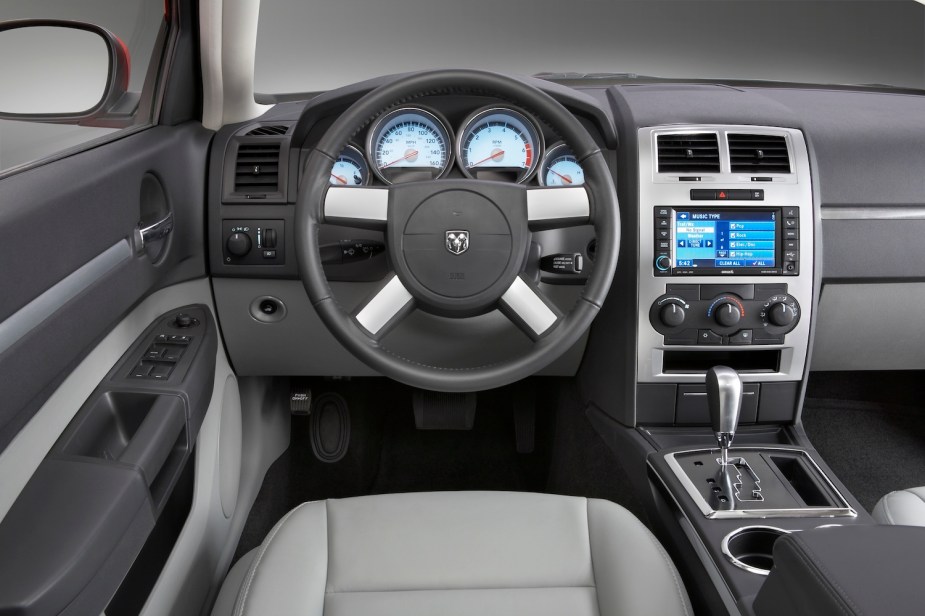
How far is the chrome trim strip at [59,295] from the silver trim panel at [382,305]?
42cm

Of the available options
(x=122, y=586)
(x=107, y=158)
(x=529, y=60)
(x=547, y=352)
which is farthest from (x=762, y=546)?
(x=529, y=60)

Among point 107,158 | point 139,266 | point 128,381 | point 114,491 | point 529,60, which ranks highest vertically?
point 529,60

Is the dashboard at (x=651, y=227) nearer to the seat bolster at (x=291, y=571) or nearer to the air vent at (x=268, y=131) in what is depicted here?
the air vent at (x=268, y=131)

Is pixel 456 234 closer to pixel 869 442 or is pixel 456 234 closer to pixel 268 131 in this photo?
pixel 268 131

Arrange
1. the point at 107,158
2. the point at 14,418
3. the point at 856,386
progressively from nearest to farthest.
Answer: the point at 14,418
the point at 107,158
the point at 856,386

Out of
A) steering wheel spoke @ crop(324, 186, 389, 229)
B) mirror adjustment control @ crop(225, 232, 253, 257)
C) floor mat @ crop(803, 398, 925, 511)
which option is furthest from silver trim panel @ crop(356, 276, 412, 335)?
floor mat @ crop(803, 398, 925, 511)

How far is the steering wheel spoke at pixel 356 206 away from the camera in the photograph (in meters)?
1.40

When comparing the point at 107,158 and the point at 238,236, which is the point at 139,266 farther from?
the point at 238,236

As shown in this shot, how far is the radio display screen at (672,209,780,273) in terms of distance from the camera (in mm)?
1585

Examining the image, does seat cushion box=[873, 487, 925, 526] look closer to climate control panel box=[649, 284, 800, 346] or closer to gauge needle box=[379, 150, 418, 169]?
climate control panel box=[649, 284, 800, 346]

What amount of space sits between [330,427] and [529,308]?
38.9 inches

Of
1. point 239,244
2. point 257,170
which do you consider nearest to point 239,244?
point 239,244

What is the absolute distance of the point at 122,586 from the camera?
3.70 ft

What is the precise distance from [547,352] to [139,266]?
740 mm
